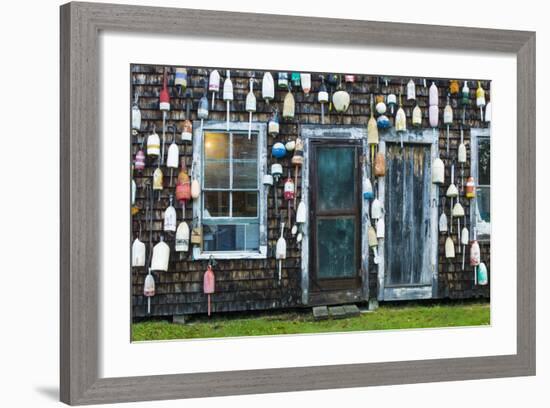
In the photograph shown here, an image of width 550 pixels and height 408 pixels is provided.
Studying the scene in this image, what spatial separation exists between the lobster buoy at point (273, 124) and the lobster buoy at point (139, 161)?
647 millimetres

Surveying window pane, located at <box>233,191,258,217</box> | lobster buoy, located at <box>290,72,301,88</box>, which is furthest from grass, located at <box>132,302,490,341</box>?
lobster buoy, located at <box>290,72,301,88</box>

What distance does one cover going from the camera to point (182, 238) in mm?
4395

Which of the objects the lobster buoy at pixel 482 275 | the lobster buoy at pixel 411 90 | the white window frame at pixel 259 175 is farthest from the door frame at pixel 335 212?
the lobster buoy at pixel 482 275

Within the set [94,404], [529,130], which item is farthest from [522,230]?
[94,404]

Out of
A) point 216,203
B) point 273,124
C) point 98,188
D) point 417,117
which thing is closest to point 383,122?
point 417,117

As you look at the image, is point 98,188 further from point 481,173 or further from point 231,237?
point 481,173

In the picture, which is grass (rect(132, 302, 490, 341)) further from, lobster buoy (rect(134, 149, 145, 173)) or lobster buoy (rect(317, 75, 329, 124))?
lobster buoy (rect(317, 75, 329, 124))

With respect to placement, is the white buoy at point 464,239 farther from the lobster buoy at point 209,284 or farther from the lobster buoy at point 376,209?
the lobster buoy at point 209,284

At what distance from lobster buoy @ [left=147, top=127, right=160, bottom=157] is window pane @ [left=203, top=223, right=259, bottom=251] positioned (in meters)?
0.43

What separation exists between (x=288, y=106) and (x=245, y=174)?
0.40 metres

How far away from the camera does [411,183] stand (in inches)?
187

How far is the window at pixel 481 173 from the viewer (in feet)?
15.9

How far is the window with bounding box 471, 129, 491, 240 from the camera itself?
4.84 meters

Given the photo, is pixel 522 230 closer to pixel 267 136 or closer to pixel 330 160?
pixel 330 160
